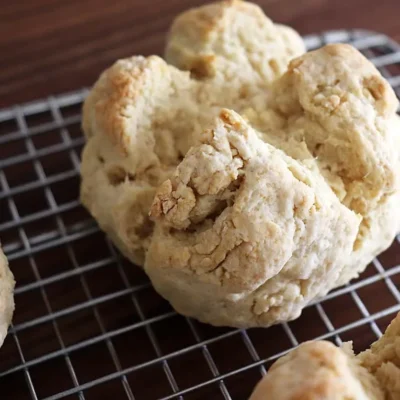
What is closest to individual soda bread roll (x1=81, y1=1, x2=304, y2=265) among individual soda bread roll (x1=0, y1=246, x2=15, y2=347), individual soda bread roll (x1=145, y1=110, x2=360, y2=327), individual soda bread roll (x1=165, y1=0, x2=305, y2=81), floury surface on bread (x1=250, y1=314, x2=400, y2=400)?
individual soda bread roll (x1=165, y1=0, x2=305, y2=81)

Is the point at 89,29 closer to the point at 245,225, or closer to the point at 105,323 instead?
the point at 105,323

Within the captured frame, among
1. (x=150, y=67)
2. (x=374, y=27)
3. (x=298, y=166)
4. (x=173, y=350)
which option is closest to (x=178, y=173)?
(x=298, y=166)

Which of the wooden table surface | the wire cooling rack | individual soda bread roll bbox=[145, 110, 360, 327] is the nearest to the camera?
individual soda bread roll bbox=[145, 110, 360, 327]

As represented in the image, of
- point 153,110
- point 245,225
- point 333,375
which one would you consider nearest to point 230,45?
point 153,110

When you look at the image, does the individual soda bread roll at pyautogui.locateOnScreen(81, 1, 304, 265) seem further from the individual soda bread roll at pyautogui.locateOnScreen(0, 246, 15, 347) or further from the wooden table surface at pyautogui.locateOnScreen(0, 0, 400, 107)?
the wooden table surface at pyautogui.locateOnScreen(0, 0, 400, 107)

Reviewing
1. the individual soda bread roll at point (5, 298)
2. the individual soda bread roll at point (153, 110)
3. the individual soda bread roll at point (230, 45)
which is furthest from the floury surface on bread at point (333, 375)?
the individual soda bread roll at point (230, 45)

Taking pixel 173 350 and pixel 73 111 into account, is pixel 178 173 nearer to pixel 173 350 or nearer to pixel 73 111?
pixel 173 350

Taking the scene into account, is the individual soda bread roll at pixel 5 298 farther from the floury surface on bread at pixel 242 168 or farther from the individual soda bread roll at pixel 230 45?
the individual soda bread roll at pixel 230 45
